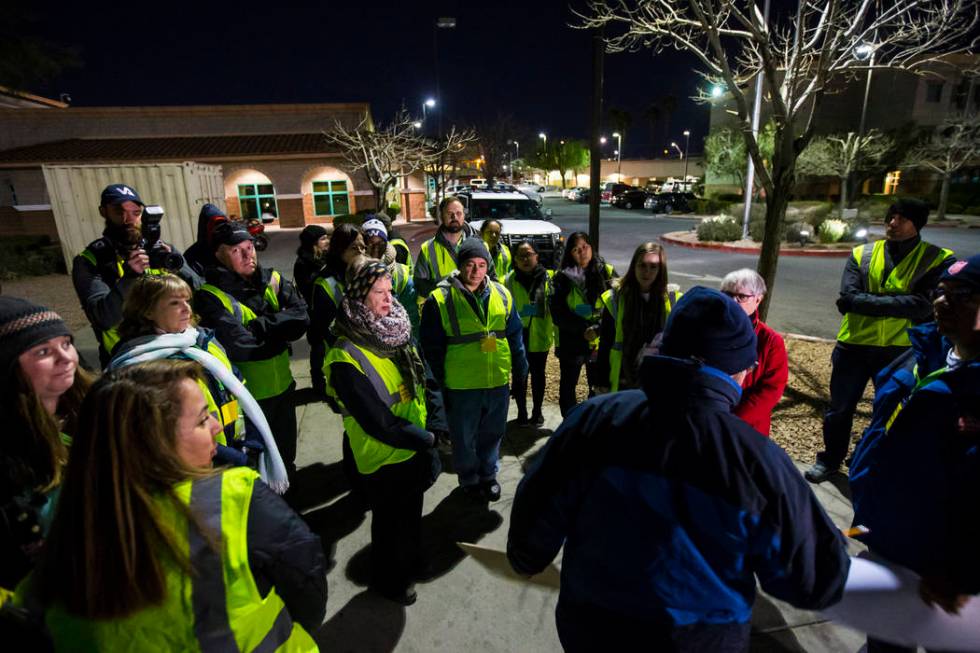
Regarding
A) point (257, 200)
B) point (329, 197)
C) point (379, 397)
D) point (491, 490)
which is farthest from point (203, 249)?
point (257, 200)

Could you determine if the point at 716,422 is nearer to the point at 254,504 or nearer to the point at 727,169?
the point at 254,504

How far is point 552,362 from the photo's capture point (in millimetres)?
6855

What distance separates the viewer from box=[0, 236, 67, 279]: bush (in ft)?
45.1

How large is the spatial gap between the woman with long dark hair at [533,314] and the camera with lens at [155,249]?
2.78 metres

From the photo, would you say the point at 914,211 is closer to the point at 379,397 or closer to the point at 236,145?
the point at 379,397

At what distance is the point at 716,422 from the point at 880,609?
1.00 meters

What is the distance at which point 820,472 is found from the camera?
380 cm

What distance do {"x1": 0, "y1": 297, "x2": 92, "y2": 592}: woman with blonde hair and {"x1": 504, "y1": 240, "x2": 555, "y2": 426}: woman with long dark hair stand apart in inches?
139

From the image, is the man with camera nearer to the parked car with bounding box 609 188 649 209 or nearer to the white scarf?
the white scarf

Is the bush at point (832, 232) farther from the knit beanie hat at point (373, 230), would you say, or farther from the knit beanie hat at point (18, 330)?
the knit beanie hat at point (18, 330)

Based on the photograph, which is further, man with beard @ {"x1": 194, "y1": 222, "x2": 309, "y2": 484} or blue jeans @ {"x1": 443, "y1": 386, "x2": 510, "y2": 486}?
blue jeans @ {"x1": 443, "y1": 386, "x2": 510, "y2": 486}

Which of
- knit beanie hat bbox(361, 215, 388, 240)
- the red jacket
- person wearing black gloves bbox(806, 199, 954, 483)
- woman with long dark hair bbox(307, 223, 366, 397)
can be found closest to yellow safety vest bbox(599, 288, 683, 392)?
the red jacket

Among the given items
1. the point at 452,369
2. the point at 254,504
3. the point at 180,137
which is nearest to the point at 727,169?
the point at 180,137

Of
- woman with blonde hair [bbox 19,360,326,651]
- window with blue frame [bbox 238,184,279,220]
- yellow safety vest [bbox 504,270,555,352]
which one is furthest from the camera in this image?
window with blue frame [bbox 238,184,279,220]
